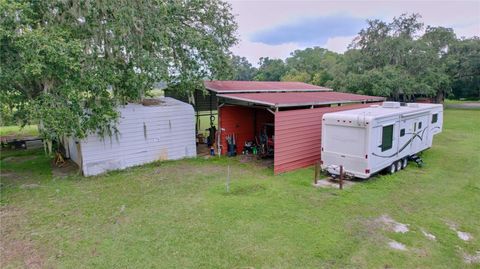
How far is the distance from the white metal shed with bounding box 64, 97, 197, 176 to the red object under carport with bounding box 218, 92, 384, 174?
164 centimetres

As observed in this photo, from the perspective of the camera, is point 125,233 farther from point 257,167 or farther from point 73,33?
point 73,33

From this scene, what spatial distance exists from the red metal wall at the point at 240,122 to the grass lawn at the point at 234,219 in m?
2.85

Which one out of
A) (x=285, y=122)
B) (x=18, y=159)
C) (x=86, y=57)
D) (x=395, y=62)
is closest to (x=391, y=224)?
(x=285, y=122)

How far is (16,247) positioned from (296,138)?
7.88 meters

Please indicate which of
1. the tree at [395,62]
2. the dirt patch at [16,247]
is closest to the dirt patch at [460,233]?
the dirt patch at [16,247]

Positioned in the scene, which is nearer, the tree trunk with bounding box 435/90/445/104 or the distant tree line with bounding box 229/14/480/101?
the distant tree line with bounding box 229/14/480/101

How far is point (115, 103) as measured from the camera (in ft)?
30.9

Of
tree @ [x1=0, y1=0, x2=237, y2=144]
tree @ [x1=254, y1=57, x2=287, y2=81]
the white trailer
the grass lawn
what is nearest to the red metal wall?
tree @ [x1=0, y1=0, x2=237, y2=144]

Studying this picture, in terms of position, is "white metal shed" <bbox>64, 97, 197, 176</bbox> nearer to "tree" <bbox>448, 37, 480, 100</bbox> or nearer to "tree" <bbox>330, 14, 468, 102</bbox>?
"tree" <bbox>330, 14, 468, 102</bbox>

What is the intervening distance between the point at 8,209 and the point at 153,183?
3405 millimetres

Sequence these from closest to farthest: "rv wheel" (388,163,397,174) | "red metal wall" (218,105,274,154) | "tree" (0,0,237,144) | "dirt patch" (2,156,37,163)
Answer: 1. "tree" (0,0,237,144)
2. "rv wheel" (388,163,397,174)
3. "dirt patch" (2,156,37,163)
4. "red metal wall" (218,105,274,154)

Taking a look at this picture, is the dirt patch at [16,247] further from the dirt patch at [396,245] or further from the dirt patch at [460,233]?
the dirt patch at [460,233]

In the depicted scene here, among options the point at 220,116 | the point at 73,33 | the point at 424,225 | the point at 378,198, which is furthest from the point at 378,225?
the point at 73,33

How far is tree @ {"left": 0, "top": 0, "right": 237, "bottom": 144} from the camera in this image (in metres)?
7.47
